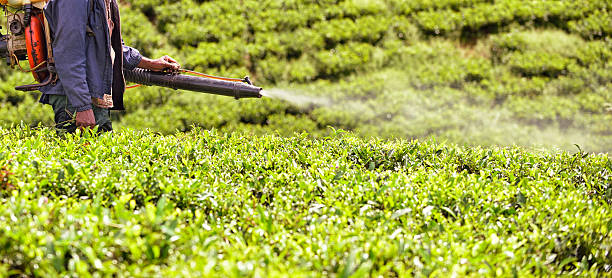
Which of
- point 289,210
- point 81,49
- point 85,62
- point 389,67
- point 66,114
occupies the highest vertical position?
point 81,49

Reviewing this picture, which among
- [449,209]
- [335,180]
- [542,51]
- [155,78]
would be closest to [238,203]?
[335,180]

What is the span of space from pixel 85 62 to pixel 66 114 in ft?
1.65

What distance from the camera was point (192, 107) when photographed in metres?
8.15

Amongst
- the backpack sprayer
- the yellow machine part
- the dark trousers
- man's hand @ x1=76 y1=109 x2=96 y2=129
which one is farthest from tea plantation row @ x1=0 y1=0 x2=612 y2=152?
the yellow machine part

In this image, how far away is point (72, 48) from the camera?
385cm

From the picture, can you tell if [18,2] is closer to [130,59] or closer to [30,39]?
Result: [30,39]

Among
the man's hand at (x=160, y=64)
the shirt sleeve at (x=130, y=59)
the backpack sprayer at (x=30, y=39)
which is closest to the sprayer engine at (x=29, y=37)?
the backpack sprayer at (x=30, y=39)

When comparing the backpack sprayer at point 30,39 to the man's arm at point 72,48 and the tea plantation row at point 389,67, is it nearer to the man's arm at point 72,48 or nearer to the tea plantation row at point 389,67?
the man's arm at point 72,48

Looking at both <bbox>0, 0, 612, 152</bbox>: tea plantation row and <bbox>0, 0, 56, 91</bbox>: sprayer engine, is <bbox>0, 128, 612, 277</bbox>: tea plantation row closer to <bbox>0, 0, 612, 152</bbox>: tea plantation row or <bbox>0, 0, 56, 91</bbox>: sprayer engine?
<bbox>0, 0, 56, 91</bbox>: sprayer engine

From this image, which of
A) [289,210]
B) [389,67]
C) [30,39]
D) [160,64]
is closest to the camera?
[289,210]

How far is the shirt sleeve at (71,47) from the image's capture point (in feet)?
12.5

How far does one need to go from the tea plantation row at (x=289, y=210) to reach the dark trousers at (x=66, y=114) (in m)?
0.21

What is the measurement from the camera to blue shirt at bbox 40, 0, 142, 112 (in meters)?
3.83

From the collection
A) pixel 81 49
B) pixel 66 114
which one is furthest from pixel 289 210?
pixel 66 114
